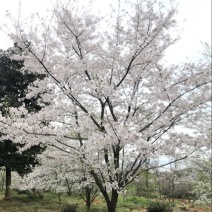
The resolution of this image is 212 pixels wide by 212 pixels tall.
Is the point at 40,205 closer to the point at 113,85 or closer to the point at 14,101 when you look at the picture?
the point at 14,101

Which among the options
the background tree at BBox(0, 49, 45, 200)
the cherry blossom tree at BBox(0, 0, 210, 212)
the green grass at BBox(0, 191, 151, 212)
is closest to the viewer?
the cherry blossom tree at BBox(0, 0, 210, 212)

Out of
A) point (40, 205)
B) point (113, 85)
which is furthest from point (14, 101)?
point (113, 85)

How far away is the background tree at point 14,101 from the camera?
1695 cm

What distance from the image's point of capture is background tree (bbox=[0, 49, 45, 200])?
1695 cm

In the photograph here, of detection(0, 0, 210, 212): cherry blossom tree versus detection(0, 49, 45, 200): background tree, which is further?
detection(0, 49, 45, 200): background tree

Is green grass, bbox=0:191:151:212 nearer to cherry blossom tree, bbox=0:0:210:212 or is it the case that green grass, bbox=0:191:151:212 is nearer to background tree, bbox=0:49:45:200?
background tree, bbox=0:49:45:200

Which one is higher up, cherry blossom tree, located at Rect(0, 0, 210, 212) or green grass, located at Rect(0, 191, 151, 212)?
cherry blossom tree, located at Rect(0, 0, 210, 212)

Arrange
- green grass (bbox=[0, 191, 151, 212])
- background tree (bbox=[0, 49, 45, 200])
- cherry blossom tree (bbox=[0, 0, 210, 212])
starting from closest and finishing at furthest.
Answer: cherry blossom tree (bbox=[0, 0, 210, 212]) < green grass (bbox=[0, 191, 151, 212]) < background tree (bbox=[0, 49, 45, 200])

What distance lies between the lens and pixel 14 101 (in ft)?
57.7

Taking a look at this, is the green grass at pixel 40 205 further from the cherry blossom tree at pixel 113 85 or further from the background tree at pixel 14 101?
the cherry blossom tree at pixel 113 85

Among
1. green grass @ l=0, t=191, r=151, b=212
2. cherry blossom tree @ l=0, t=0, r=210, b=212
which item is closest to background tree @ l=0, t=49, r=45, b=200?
green grass @ l=0, t=191, r=151, b=212

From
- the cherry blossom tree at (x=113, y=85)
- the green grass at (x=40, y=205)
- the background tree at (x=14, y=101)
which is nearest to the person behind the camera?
the cherry blossom tree at (x=113, y=85)

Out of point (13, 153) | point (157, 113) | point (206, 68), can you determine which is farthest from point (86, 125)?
point (13, 153)

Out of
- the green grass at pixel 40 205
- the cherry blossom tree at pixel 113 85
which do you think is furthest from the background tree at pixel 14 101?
the cherry blossom tree at pixel 113 85
